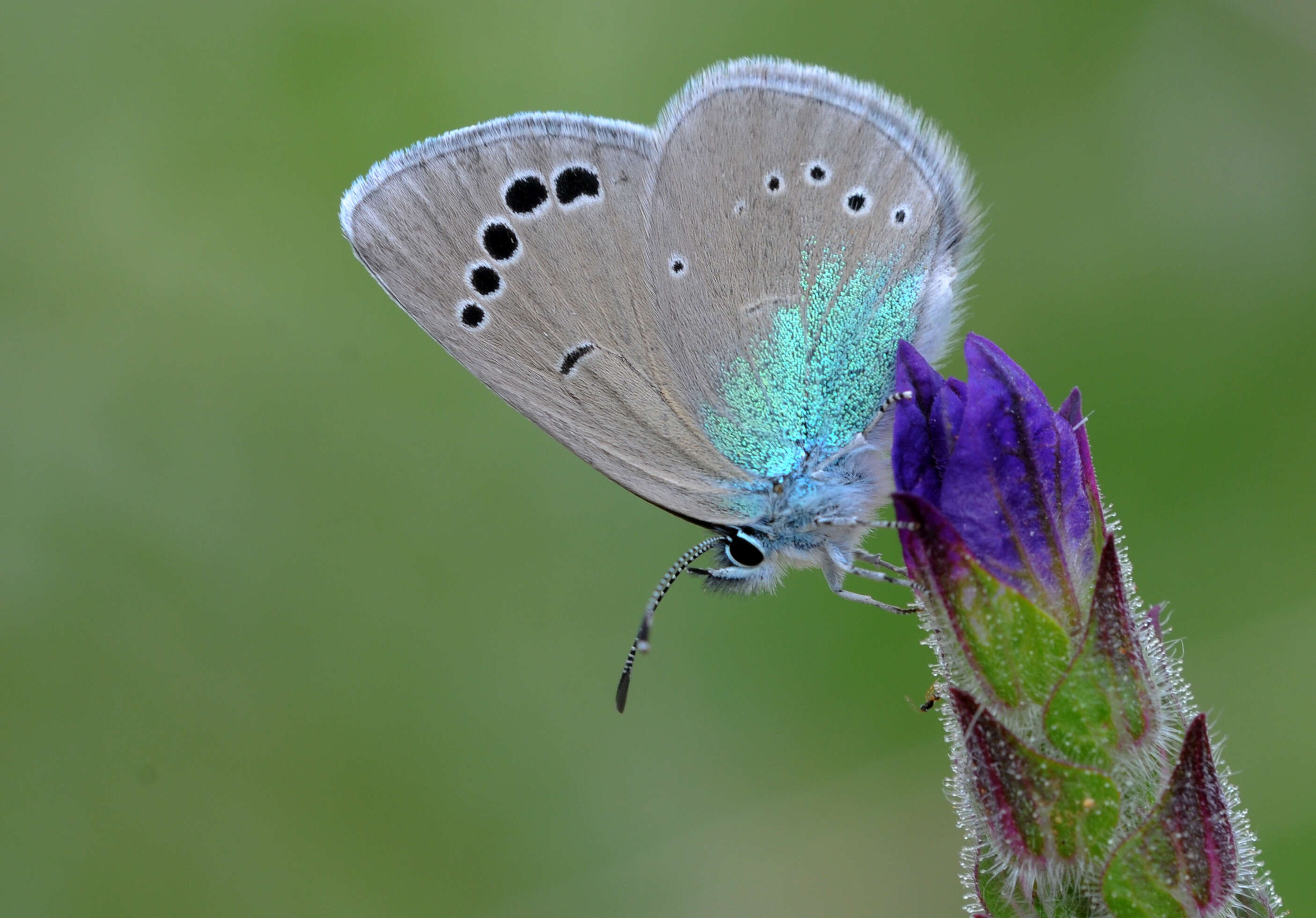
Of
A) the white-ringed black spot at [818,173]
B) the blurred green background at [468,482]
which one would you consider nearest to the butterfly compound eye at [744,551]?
the white-ringed black spot at [818,173]

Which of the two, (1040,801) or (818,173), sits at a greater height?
(818,173)

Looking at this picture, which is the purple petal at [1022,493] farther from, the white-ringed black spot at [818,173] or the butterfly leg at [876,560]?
the white-ringed black spot at [818,173]

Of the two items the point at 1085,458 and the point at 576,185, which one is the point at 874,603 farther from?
the point at 576,185

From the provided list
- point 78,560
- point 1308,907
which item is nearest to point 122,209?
point 78,560

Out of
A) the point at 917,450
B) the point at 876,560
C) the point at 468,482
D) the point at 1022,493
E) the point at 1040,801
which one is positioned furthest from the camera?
the point at 468,482

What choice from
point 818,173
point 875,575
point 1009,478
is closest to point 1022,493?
point 1009,478

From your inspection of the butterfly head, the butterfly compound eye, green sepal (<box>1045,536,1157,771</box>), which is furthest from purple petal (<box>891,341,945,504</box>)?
the butterfly compound eye
